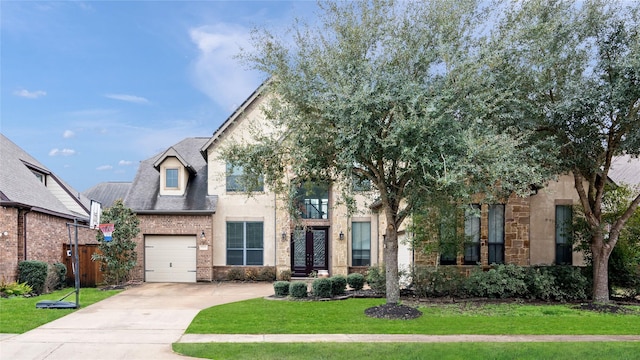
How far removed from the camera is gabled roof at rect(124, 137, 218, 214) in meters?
20.9

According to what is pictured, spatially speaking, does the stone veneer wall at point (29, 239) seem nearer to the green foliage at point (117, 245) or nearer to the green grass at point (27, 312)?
the green grass at point (27, 312)

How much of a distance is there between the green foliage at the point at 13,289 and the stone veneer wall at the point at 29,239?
1.02 ft

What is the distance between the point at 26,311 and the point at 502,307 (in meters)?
12.2

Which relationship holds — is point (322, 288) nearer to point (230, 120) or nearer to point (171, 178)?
point (230, 120)

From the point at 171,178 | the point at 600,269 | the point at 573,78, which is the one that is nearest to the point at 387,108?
the point at 573,78

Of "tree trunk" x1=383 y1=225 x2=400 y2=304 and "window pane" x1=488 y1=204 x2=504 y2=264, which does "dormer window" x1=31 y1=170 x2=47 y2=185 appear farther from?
"window pane" x1=488 y1=204 x2=504 y2=264

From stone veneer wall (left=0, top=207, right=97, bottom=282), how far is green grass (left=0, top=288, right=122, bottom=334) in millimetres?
1494

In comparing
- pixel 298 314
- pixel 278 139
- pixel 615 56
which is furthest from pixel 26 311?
pixel 615 56

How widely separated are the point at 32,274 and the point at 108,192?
19.9m

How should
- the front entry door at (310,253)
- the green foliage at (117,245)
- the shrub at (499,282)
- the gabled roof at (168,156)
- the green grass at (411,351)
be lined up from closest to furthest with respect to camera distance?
the green grass at (411,351), the shrub at (499,282), the green foliage at (117,245), the gabled roof at (168,156), the front entry door at (310,253)

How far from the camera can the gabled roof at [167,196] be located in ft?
68.7

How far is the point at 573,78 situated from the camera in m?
12.9

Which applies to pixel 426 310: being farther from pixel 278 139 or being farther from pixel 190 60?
pixel 190 60

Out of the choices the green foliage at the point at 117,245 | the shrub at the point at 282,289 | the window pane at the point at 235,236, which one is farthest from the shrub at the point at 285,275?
the green foliage at the point at 117,245
